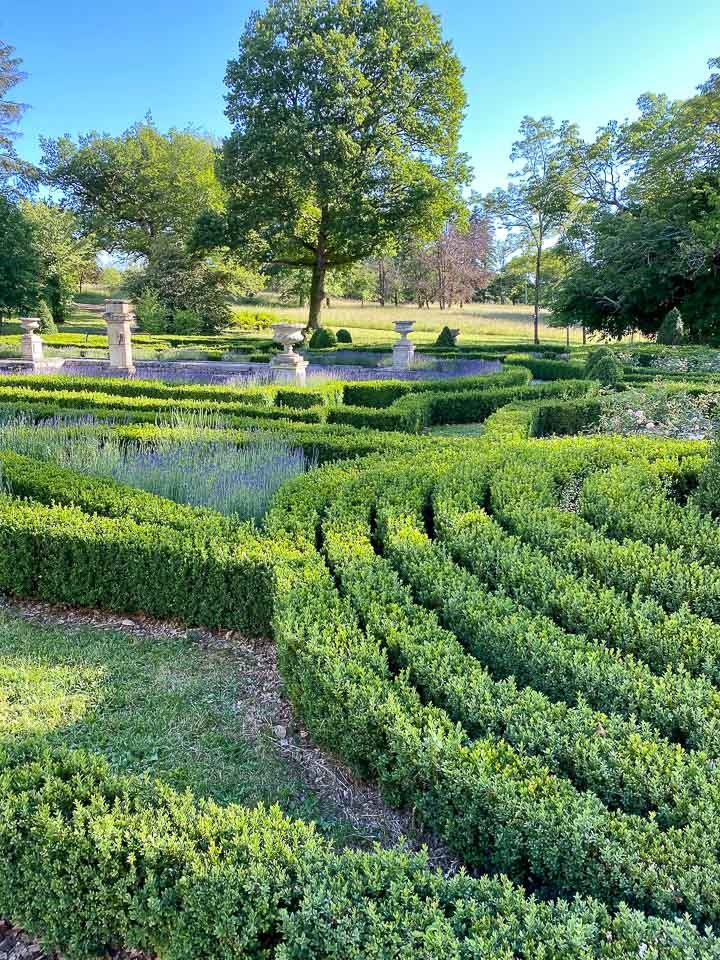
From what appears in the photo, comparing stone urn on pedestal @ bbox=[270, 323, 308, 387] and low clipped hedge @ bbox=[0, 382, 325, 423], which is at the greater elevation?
stone urn on pedestal @ bbox=[270, 323, 308, 387]

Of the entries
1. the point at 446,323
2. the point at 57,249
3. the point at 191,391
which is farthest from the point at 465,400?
the point at 57,249

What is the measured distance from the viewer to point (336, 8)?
24.1 meters

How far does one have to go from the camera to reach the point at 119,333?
1415cm

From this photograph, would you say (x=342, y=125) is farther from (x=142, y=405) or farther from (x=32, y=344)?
(x=142, y=405)

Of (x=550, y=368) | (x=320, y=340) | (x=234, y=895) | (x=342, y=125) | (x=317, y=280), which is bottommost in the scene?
(x=234, y=895)

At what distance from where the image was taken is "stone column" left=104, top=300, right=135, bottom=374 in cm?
1392

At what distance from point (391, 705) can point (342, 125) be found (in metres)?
26.2

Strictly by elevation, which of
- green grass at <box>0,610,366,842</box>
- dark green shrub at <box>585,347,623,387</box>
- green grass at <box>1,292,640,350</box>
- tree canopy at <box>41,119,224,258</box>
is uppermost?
tree canopy at <box>41,119,224,258</box>

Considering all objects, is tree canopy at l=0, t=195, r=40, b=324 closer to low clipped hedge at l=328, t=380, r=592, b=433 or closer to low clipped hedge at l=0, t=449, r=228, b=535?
low clipped hedge at l=328, t=380, r=592, b=433

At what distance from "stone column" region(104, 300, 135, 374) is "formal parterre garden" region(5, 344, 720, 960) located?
9.37m

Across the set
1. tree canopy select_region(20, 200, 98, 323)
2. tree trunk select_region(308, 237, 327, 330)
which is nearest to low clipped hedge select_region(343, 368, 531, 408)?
tree trunk select_region(308, 237, 327, 330)

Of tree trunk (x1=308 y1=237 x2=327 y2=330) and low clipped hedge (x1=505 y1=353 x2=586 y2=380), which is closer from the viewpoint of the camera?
low clipped hedge (x1=505 y1=353 x2=586 y2=380)

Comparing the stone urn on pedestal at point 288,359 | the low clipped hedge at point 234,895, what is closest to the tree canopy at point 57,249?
the stone urn on pedestal at point 288,359

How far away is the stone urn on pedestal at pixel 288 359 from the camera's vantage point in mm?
12094
